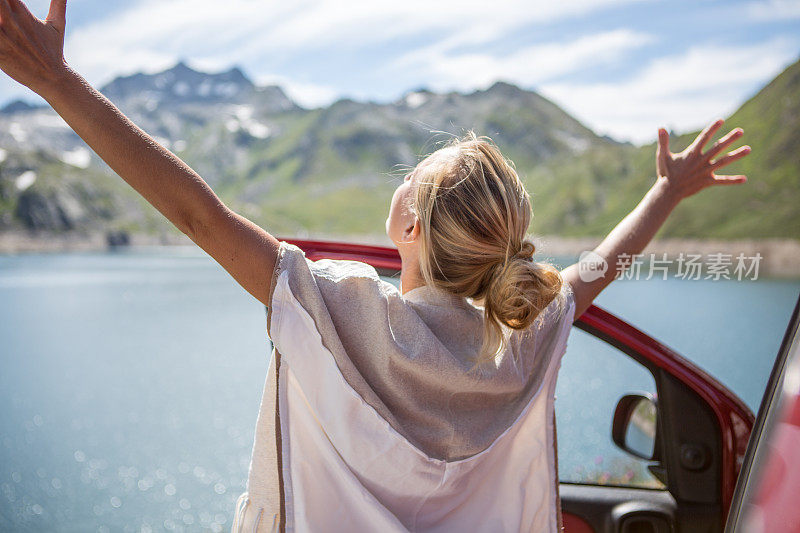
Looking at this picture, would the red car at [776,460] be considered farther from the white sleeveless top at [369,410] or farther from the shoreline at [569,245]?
the shoreline at [569,245]

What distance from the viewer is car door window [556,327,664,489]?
2951mm

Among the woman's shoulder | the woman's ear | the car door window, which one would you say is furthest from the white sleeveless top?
the car door window

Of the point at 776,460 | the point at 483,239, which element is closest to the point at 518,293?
the point at 483,239

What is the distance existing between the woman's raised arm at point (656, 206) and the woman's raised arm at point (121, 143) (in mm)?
1003

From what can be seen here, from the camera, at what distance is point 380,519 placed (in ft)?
4.35

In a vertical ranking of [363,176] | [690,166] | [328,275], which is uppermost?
[363,176]

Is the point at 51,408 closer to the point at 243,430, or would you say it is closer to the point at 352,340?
the point at 243,430

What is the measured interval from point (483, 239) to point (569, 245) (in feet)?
330

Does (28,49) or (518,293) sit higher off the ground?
(28,49)

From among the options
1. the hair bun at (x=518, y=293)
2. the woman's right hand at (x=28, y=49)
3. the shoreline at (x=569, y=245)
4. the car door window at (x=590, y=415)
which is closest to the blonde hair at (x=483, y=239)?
the hair bun at (x=518, y=293)

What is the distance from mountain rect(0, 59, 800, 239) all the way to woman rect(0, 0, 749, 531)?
1.33 ft

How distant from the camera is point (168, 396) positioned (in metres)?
15.2

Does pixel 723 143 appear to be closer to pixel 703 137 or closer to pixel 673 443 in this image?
pixel 703 137

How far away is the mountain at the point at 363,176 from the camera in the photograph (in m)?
86.9
